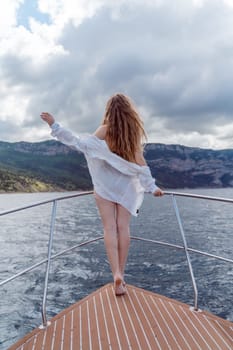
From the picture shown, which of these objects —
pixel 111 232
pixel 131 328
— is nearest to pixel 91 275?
pixel 111 232

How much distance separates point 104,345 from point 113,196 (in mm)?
1410

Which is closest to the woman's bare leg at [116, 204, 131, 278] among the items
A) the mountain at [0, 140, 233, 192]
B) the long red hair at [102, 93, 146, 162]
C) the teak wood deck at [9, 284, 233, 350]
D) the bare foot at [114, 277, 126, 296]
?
the bare foot at [114, 277, 126, 296]

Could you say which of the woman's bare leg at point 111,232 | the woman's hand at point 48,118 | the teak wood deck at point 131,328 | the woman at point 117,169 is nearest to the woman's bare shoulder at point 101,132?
the woman at point 117,169

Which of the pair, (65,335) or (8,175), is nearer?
(65,335)

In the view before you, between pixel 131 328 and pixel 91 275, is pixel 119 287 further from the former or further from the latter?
pixel 91 275

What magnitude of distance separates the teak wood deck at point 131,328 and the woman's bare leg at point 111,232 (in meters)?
0.31

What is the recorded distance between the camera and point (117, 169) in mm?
3369

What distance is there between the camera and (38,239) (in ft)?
59.8

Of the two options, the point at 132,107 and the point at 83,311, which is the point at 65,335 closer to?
the point at 83,311

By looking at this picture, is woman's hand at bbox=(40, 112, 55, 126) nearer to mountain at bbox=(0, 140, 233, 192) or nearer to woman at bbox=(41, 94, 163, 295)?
woman at bbox=(41, 94, 163, 295)

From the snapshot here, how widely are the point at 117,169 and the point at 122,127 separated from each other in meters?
0.43

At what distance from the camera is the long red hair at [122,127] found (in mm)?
3373

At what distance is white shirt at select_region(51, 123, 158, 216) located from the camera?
131 inches

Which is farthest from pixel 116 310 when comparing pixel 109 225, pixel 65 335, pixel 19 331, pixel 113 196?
pixel 19 331
